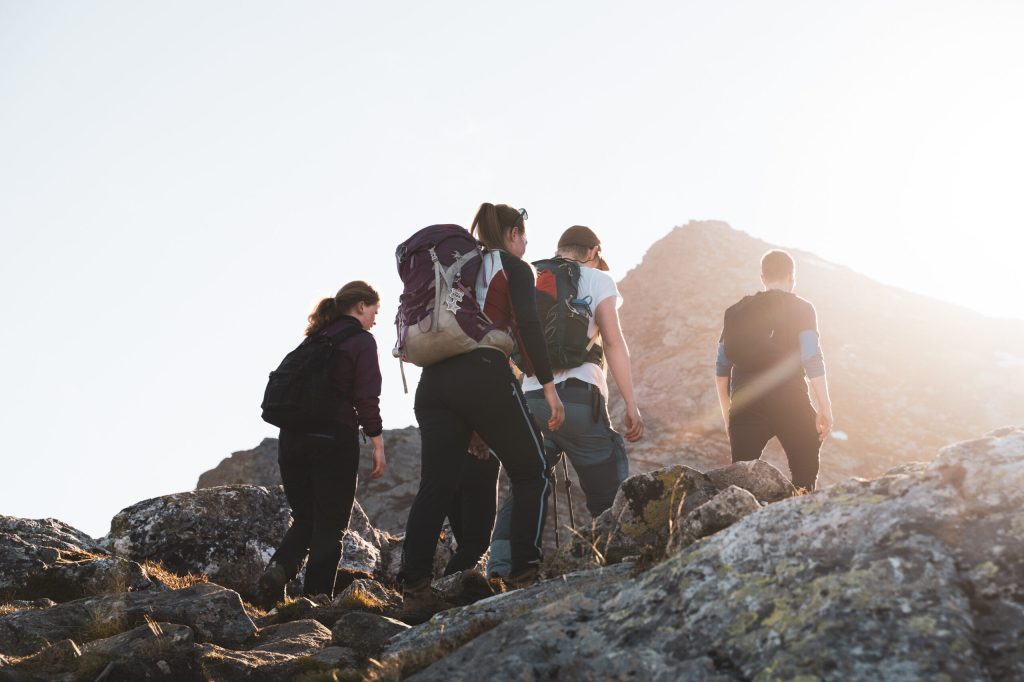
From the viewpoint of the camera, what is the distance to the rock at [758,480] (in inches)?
218

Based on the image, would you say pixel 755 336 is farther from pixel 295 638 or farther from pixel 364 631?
pixel 295 638

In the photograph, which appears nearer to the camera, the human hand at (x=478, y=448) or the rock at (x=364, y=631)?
the rock at (x=364, y=631)

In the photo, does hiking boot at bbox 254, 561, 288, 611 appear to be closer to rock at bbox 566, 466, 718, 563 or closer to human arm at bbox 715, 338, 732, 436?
rock at bbox 566, 466, 718, 563

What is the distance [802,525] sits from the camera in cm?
334

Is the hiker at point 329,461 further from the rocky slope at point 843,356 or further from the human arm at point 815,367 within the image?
the rocky slope at point 843,356

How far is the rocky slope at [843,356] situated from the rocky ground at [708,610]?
69.9ft

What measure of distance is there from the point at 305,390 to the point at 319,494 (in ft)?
2.97

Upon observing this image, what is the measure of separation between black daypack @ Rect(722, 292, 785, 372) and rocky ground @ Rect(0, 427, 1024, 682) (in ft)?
5.90

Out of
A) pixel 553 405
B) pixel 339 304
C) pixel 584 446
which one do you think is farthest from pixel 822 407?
pixel 339 304

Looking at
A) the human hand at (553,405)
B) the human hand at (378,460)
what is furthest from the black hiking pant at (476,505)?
the human hand at (553,405)

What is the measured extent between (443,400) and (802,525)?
8.44 feet

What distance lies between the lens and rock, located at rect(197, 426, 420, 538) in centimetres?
2330

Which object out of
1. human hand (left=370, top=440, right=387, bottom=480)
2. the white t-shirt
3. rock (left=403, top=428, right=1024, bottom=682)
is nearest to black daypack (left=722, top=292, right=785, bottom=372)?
the white t-shirt

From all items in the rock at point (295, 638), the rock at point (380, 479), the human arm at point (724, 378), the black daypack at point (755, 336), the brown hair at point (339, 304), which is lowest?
the rock at point (380, 479)
